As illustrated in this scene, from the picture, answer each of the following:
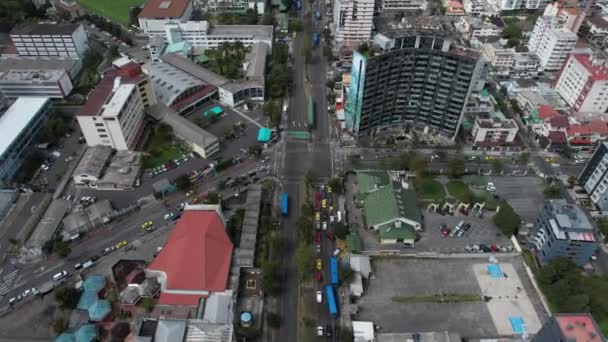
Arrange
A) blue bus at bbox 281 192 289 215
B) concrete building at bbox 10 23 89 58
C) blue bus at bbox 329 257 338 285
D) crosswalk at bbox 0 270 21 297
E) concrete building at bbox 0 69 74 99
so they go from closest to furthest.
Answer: crosswalk at bbox 0 270 21 297 → blue bus at bbox 329 257 338 285 → blue bus at bbox 281 192 289 215 → concrete building at bbox 0 69 74 99 → concrete building at bbox 10 23 89 58

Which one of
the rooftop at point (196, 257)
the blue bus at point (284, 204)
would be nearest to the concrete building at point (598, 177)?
the blue bus at point (284, 204)

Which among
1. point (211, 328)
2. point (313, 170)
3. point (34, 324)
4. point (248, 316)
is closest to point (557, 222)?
point (313, 170)

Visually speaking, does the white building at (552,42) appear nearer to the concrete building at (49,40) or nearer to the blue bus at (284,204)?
the blue bus at (284,204)

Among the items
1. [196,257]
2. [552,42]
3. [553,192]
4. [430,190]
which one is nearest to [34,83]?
[196,257]

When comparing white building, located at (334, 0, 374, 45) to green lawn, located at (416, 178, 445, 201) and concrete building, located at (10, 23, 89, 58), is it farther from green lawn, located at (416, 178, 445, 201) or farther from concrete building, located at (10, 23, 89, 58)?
concrete building, located at (10, 23, 89, 58)

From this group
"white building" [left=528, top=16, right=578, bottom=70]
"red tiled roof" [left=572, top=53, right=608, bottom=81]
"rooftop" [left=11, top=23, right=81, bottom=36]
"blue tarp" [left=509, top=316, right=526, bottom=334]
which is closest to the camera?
"blue tarp" [left=509, top=316, right=526, bottom=334]

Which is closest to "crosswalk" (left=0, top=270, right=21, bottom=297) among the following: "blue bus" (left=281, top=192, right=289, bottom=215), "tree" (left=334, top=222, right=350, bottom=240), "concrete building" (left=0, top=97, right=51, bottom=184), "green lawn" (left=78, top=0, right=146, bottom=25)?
"concrete building" (left=0, top=97, right=51, bottom=184)
